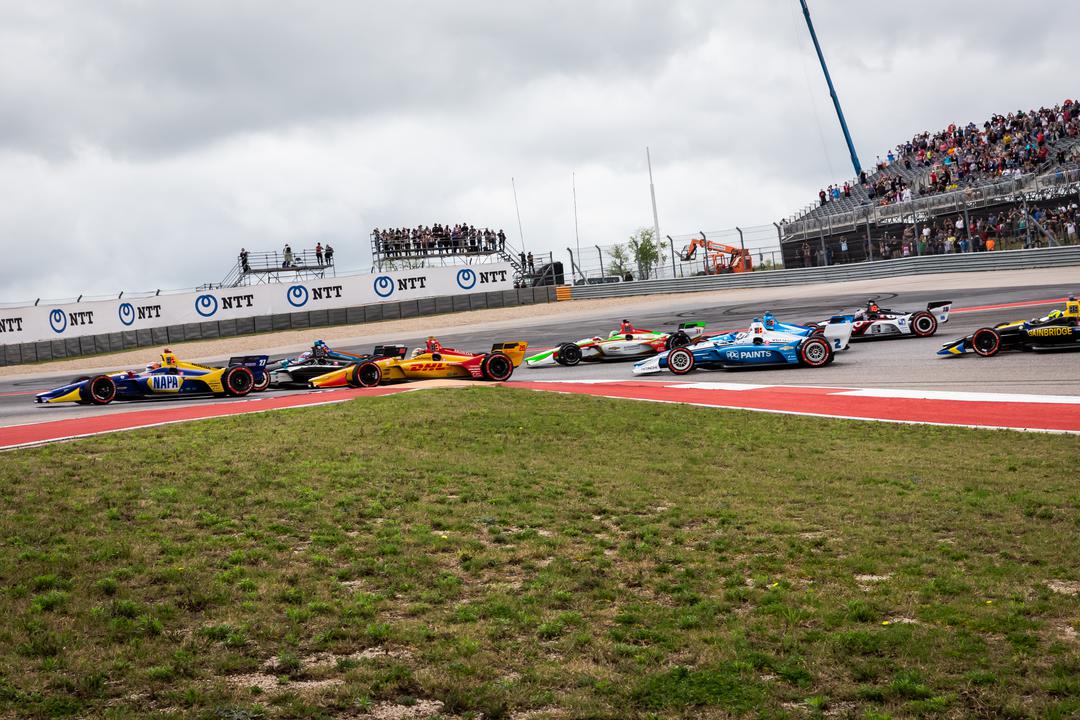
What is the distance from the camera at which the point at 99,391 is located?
839 inches

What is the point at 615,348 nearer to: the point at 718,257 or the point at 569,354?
the point at 569,354

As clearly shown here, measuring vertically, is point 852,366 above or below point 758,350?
below

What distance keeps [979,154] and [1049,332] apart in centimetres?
3231

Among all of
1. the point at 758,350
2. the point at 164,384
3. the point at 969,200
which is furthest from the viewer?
the point at 969,200

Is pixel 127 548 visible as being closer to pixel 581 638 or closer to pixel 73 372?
pixel 581 638

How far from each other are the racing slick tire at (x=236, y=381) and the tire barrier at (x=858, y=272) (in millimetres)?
31330

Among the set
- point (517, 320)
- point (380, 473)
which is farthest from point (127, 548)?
point (517, 320)

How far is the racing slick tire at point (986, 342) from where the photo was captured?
2011cm

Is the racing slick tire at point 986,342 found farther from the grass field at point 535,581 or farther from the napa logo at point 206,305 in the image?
the napa logo at point 206,305

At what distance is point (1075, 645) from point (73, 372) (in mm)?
39493

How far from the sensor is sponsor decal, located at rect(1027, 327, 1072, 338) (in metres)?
19.2

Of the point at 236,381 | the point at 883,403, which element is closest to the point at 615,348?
the point at 236,381

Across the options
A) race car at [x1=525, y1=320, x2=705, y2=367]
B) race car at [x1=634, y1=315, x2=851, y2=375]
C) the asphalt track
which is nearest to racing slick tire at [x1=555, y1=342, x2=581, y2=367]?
race car at [x1=525, y1=320, x2=705, y2=367]

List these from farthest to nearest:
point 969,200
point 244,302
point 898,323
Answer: point 244,302
point 969,200
point 898,323
